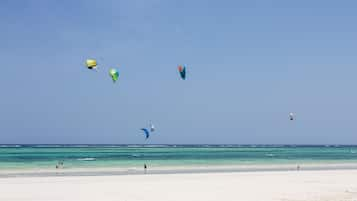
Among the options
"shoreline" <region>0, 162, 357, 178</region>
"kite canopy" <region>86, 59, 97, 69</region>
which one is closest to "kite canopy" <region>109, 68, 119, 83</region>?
"kite canopy" <region>86, 59, 97, 69</region>

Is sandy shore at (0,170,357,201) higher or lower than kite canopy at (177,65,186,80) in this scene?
lower

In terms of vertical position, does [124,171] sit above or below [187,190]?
above

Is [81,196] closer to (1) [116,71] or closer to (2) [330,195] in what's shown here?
(1) [116,71]

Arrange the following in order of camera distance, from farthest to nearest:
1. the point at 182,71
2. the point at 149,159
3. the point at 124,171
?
the point at 149,159
the point at 124,171
the point at 182,71

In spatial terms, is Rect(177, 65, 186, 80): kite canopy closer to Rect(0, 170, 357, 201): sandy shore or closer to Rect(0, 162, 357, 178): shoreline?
Rect(0, 170, 357, 201): sandy shore

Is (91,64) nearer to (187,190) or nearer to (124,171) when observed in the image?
(187,190)

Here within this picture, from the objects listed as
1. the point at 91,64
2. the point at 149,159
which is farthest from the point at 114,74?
the point at 149,159

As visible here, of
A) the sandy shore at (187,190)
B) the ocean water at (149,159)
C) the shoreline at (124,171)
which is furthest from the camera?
the ocean water at (149,159)

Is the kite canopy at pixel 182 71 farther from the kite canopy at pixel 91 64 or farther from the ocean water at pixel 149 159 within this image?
the ocean water at pixel 149 159

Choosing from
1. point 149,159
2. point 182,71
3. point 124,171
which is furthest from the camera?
point 149,159

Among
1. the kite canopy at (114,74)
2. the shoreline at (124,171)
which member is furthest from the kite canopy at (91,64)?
the shoreline at (124,171)

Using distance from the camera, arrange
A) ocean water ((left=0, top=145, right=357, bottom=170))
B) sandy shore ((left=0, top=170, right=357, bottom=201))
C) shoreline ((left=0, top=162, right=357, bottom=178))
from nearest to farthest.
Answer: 1. sandy shore ((left=0, top=170, right=357, bottom=201))
2. shoreline ((left=0, top=162, right=357, bottom=178))
3. ocean water ((left=0, top=145, right=357, bottom=170))

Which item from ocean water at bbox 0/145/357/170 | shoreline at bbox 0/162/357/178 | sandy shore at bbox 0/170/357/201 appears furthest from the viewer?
ocean water at bbox 0/145/357/170

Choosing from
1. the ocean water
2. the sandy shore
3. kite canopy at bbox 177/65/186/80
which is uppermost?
the ocean water
